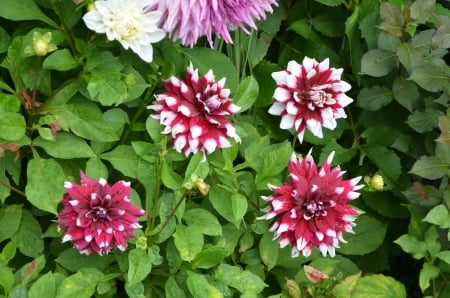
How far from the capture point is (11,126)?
1056mm

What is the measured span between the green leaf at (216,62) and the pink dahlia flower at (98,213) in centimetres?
35

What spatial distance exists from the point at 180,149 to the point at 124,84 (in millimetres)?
140

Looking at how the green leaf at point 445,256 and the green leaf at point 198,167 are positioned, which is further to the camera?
the green leaf at point 445,256

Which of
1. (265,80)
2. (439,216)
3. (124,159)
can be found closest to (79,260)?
(124,159)

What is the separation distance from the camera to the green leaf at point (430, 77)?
130 centimetres

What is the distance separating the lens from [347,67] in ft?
5.08

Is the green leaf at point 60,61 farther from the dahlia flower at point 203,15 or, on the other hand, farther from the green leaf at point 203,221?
the green leaf at point 203,221

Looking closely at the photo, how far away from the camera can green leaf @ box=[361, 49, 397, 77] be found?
136 centimetres

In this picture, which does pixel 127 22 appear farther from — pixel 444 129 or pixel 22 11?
pixel 444 129

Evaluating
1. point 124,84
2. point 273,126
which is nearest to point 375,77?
point 273,126

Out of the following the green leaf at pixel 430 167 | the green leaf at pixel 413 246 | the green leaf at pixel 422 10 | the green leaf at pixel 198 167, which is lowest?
the green leaf at pixel 413 246

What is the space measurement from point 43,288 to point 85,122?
0.27 meters

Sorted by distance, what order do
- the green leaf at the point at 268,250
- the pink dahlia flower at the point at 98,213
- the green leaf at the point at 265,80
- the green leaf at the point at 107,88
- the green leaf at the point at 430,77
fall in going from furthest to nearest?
the green leaf at the point at 265,80, the green leaf at the point at 430,77, the green leaf at the point at 268,250, the green leaf at the point at 107,88, the pink dahlia flower at the point at 98,213

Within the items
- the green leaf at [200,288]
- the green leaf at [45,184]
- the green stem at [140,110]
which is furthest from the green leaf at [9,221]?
the green leaf at [200,288]
